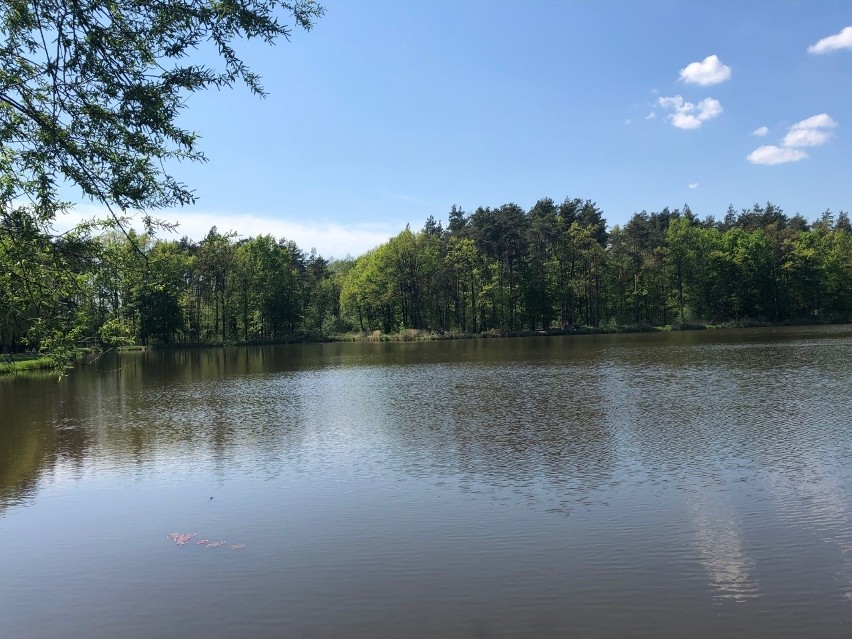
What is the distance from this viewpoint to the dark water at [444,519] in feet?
23.2

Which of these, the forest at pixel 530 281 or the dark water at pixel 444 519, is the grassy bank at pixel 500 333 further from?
the dark water at pixel 444 519

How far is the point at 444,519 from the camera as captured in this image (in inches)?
401

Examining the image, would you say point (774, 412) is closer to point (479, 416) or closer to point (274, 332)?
point (479, 416)

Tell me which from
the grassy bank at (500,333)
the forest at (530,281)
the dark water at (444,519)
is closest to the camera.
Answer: the dark water at (444,519)

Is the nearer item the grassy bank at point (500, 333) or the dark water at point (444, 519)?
the dark water at point (444, 519)

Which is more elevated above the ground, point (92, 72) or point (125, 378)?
point (92, 72)

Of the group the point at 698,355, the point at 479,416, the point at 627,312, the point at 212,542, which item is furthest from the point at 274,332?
the point at 212,542

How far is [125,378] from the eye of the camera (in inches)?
1544

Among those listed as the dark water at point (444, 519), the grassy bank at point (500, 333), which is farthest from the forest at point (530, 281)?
the dark water at point (444, 519)

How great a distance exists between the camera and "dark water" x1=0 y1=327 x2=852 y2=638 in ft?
23.2

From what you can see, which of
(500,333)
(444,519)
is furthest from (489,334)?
(444,519)

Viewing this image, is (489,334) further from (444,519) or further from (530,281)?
(444,519)

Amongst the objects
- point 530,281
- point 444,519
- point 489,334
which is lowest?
point 444,519

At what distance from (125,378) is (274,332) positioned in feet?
145
